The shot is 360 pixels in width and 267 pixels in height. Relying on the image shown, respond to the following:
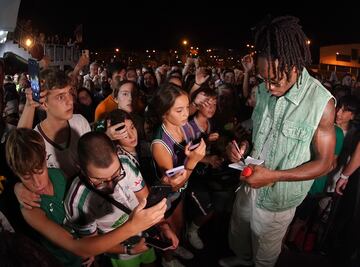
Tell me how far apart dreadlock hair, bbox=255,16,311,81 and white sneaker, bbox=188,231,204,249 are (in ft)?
7.74

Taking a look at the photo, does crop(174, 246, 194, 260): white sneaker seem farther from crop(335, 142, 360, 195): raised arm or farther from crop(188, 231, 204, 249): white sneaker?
crop(335, 142, 360, 195): raised arm

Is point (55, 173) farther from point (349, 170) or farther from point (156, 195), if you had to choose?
point (349, 170)

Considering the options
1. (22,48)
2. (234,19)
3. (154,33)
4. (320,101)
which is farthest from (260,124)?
(154,33)

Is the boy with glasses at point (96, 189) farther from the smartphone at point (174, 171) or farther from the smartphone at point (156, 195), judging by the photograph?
the smartphone at point (156, 195)

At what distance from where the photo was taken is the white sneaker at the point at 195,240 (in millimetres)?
4020

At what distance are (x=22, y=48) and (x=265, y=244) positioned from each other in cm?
2032

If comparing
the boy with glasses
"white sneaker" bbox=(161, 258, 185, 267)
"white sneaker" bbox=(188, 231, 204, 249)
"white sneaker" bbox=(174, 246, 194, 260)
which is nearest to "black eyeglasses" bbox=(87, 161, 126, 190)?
the boy with glasses

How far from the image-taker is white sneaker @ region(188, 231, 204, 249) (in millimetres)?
4020

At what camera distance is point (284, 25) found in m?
2.61

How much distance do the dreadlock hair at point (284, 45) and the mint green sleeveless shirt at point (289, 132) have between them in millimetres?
134

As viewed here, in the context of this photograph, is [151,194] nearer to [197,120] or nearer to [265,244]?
[265,244]

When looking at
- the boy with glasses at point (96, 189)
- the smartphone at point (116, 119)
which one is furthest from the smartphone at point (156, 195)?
the smartphone at point (116, 119)

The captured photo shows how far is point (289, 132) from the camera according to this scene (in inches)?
101

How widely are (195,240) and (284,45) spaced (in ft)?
8.57
